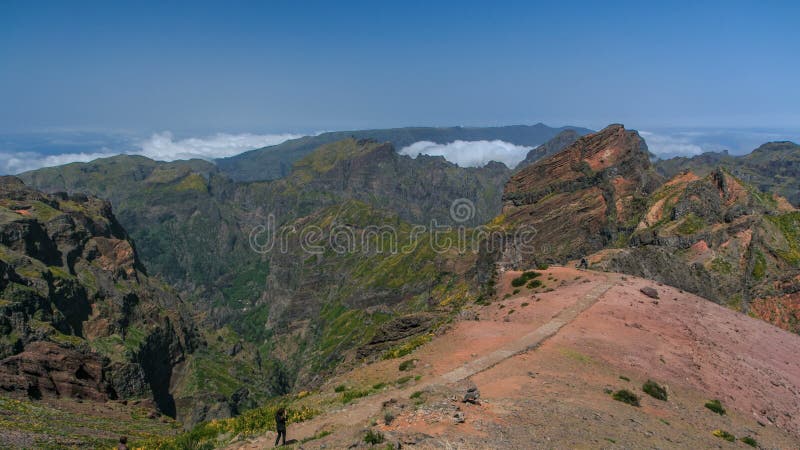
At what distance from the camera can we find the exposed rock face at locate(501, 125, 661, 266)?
147 m

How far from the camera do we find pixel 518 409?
32.3 metres

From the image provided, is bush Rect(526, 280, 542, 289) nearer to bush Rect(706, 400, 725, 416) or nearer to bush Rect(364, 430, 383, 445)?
bush Rect(706, 400, 725, 416)

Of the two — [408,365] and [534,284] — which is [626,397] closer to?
[408,365]

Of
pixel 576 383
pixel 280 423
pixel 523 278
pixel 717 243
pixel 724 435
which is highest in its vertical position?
pixel 280 423

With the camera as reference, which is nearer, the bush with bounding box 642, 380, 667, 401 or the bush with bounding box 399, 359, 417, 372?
the bush with bounding box 642, 380, 667, 401

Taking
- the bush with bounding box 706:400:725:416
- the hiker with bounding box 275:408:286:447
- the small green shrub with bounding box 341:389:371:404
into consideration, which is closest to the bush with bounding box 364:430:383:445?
the hiker with bounding box 275:408:286:447

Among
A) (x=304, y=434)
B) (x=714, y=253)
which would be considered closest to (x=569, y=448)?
(x=304, y=434)

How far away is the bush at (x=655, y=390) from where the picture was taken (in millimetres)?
39638

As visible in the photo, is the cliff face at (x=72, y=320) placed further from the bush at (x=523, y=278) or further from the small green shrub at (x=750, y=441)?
the small green shrub at (x=750, y=441)

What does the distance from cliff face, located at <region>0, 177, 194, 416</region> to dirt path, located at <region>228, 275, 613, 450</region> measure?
42543 millimetres

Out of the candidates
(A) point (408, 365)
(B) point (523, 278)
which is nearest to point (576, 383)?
(A) point (408, 365)

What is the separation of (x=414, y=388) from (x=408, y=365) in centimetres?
660

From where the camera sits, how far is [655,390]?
40000mm

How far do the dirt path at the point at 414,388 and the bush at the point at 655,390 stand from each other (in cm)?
946
